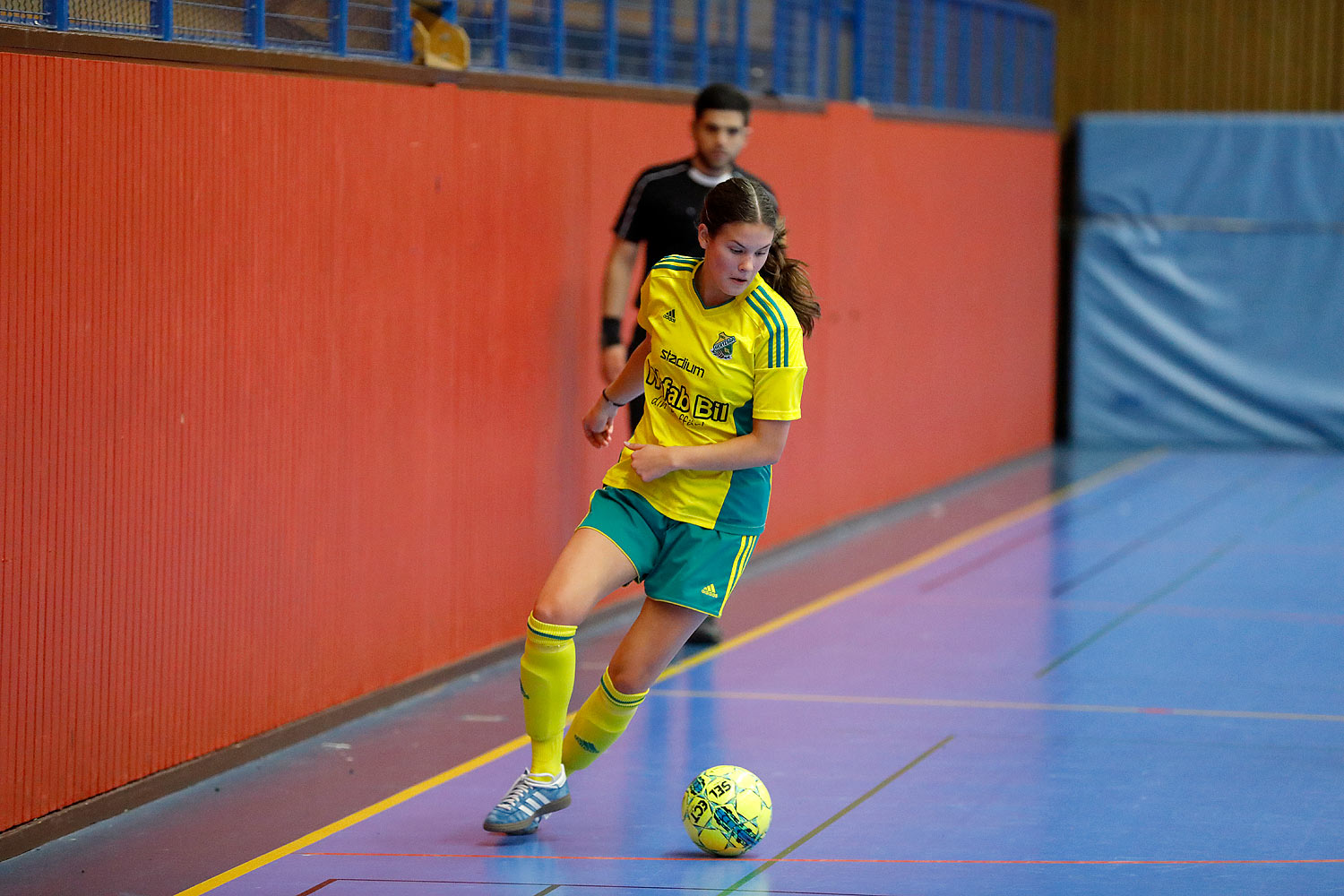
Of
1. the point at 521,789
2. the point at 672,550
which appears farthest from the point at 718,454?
the point at 521,789

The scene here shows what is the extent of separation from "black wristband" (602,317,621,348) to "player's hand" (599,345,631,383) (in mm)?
20

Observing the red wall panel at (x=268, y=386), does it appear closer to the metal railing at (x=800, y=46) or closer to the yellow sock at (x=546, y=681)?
the metal railing at (x=800, y=46)

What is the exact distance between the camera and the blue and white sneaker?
4793 mm

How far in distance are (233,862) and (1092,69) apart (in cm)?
1284

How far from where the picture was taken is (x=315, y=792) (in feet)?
17.5

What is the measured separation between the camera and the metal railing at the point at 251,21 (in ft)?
15.6

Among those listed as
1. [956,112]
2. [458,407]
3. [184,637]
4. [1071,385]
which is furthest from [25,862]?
[1071,385]

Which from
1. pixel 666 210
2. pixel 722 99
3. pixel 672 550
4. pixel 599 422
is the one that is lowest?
pixel 672 550

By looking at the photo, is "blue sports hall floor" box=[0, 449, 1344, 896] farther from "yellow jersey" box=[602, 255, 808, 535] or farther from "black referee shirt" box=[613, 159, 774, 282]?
"black referee shirt" box=[613, 159, 774, 282]

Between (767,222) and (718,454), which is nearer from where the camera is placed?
(767,222)

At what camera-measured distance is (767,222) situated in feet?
14.7

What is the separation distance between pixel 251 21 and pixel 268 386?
120cm

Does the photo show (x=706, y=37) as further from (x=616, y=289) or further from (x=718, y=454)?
(x=718, y=454)

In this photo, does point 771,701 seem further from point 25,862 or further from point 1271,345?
point 1271,345
